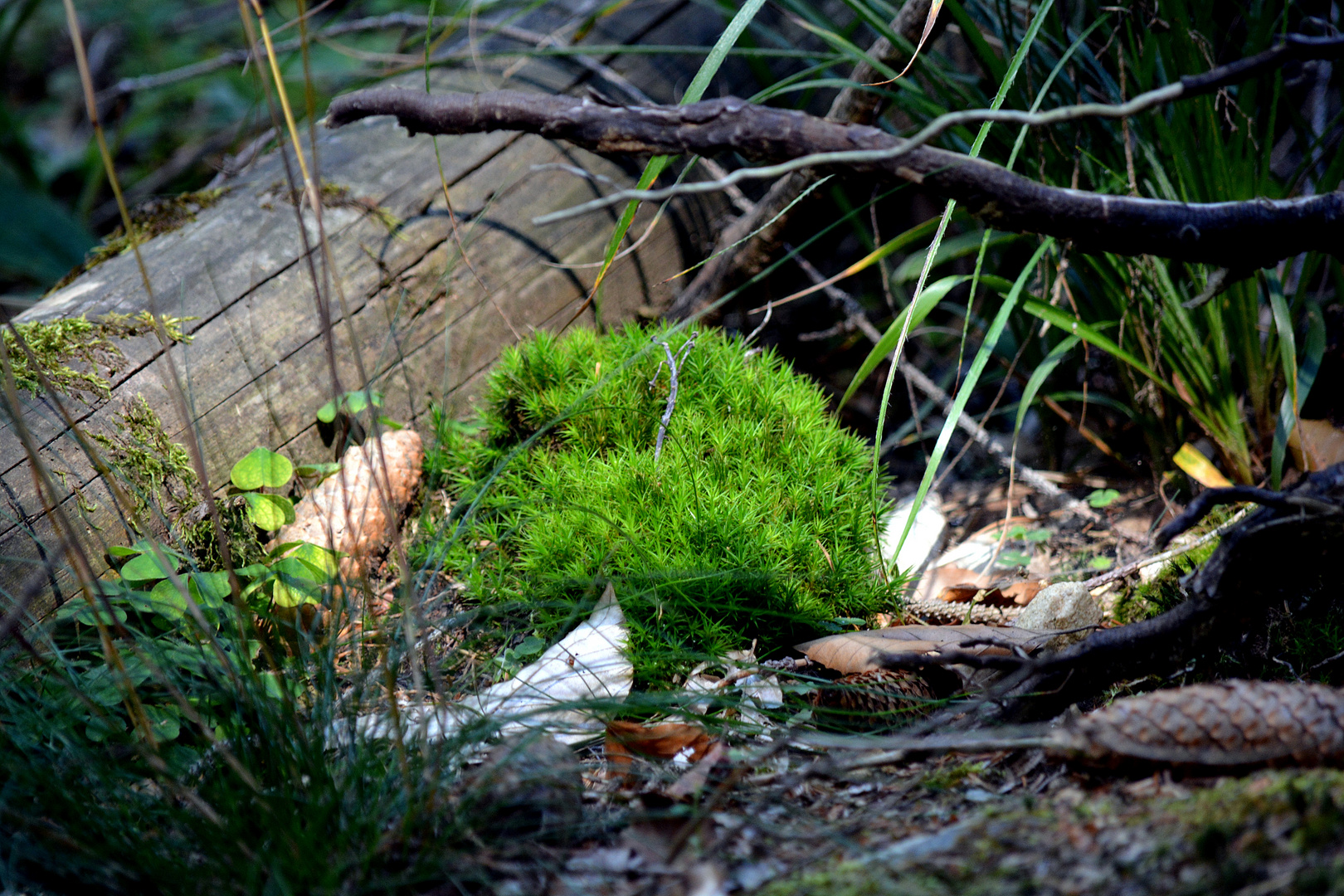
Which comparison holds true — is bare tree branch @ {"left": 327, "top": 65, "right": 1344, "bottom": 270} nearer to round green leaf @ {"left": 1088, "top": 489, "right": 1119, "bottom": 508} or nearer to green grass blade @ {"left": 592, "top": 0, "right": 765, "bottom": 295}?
green grass blade @ {"left": 592, "top": 0, "right": 765, "bottom": 295}

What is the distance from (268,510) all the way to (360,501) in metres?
0.23

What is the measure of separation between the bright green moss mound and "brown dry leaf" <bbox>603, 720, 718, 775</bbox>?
13 cm

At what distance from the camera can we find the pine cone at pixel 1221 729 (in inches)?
45.4

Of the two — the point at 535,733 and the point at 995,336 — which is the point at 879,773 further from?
the point at 995,336

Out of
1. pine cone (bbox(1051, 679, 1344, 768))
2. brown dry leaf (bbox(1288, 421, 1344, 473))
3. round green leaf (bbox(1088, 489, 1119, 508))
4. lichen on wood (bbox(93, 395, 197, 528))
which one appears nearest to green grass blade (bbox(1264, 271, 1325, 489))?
brown dry leaf (bbox(1288, 421, 1344, 473))

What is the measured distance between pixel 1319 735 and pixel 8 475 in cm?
245

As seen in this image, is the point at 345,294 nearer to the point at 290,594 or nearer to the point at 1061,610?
the point at 290,594

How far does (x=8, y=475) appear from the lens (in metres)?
1.86

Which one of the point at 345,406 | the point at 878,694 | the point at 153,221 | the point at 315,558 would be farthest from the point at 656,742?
the point at 153,221

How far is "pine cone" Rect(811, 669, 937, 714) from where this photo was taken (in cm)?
162

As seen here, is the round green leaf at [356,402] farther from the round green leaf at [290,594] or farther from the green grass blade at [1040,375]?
the green grass blade at [1040,375]

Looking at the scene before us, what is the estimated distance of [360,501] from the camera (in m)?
2.20

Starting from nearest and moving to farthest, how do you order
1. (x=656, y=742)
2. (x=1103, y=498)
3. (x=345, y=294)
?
(x=656, y=742), (x=345, y=294), (x=1103, y=498)

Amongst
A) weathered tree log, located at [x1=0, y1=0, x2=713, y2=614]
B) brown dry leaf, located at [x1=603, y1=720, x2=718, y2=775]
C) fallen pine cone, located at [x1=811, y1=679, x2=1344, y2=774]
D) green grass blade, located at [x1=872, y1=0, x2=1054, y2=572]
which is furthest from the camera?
weathered tree log, located at [x1=0, y1=0, x2=713, y2=614]
